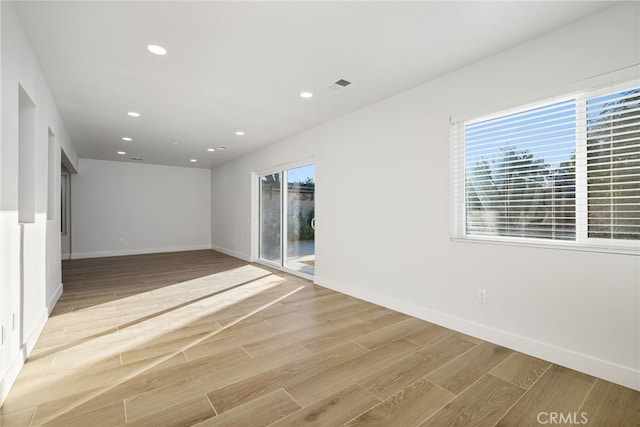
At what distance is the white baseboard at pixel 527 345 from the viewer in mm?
1969

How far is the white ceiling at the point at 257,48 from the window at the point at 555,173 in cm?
64

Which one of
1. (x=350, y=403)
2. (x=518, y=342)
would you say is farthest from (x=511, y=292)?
(x=350, y=403)

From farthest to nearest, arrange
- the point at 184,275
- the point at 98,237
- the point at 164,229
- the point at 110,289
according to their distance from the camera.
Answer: the point at 164,229, the point at 98,237, the point at 184,275, the point at 110,289

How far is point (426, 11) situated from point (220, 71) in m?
1.90

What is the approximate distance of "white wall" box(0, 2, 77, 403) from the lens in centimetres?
180

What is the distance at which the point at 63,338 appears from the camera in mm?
2660

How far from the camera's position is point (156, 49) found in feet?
8.17

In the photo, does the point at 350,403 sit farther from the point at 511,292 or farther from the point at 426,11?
the point at 426,11

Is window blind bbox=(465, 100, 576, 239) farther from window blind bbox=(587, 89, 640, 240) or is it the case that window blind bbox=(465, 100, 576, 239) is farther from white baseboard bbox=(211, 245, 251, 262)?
white baseboard bbox=(211, 245, 251, 262)

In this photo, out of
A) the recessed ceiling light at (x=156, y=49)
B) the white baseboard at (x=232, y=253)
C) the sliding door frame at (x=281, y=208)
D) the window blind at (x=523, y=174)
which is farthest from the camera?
the white baseboard at (x=232, y=253)

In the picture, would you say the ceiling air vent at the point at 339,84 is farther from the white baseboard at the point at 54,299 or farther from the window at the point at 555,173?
the white baseboard at the point at 54,299

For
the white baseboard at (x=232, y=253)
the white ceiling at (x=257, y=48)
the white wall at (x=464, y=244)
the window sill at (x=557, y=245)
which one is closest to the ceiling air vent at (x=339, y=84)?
the white ceiling at (x=257, y=48)
